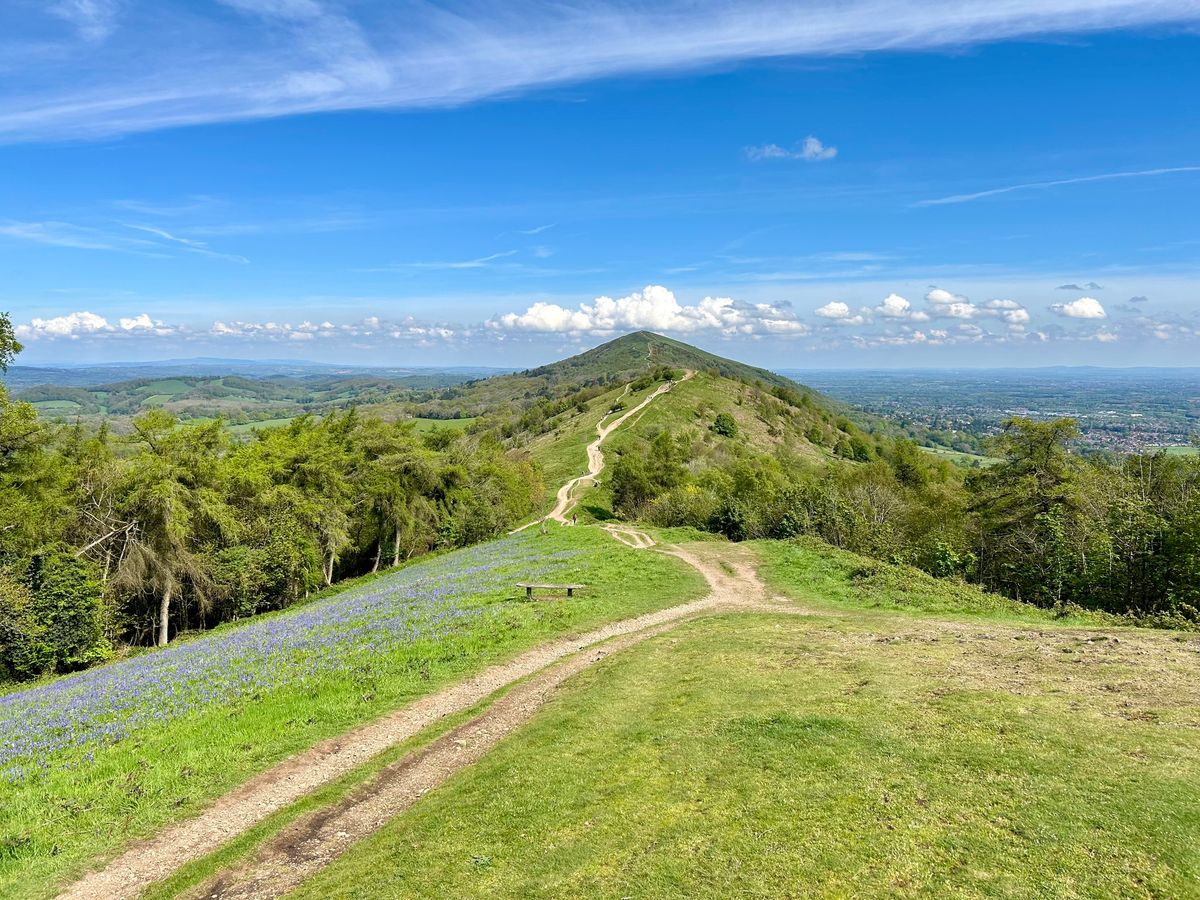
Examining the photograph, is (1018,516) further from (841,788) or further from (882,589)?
(841,788)

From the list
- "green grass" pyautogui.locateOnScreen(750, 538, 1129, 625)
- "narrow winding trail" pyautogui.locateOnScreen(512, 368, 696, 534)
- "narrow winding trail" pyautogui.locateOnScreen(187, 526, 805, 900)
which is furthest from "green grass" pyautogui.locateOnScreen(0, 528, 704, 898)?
"narrow winding trail" pyautogui.locateOnScreen(512, 368, 696, 534)

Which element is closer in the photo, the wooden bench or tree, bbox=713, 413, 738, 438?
the wooden bench

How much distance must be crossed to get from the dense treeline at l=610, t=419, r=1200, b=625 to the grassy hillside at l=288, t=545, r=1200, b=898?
1283cm

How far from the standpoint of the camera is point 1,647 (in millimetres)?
32688

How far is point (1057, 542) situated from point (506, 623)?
97.6ft

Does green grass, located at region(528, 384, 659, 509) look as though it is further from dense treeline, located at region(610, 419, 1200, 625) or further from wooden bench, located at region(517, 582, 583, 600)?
wooden bench, located at region(517, 582, 583, 600)

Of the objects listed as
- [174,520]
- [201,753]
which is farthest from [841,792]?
[174,520]

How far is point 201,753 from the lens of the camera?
14617 millimetres

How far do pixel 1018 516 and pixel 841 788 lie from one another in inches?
1608

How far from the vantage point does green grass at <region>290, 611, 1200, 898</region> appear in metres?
7.96

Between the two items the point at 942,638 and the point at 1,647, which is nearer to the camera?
the point at 942,638

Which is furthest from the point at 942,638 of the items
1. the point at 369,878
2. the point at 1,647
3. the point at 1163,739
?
the point at 1,647

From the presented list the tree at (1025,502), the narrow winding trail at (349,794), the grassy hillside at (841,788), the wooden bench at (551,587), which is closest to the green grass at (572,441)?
the tree at (1025,502)

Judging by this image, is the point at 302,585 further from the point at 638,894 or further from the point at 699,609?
the point at 638,894
